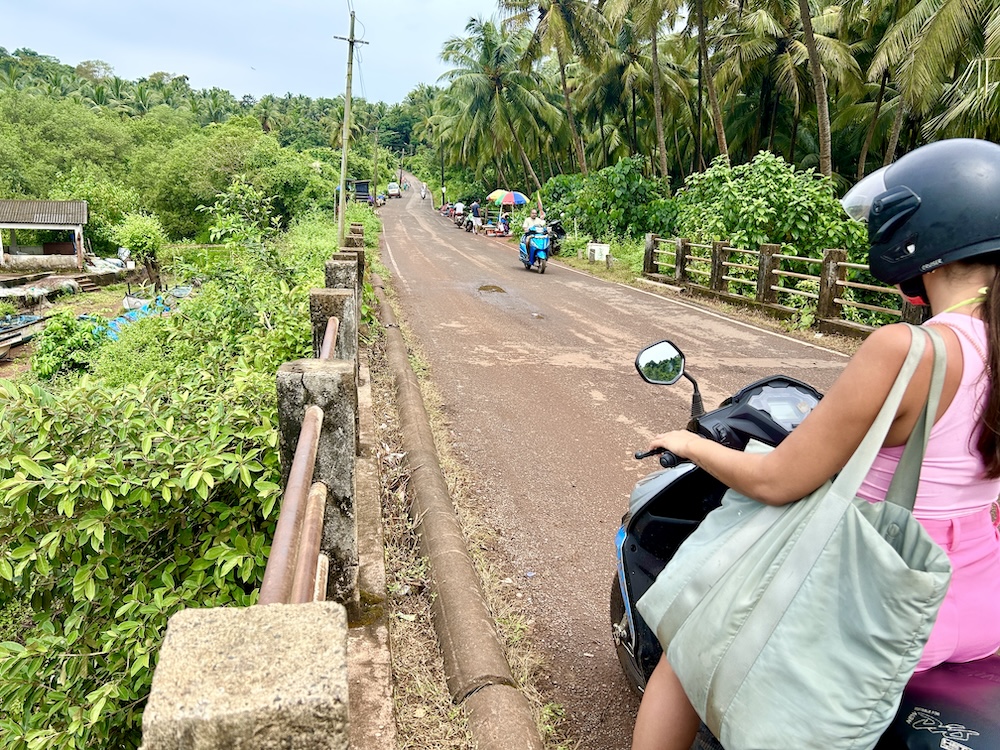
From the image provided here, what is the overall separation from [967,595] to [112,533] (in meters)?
2.76

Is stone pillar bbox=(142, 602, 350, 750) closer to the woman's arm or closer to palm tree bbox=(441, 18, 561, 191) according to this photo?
the woman's arm

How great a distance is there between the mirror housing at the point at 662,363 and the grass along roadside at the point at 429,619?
144cm

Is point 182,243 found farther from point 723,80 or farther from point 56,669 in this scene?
point 56,669

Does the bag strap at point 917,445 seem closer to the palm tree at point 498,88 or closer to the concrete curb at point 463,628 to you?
the concrete curb at point 463,628

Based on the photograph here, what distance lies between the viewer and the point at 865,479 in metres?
1.42

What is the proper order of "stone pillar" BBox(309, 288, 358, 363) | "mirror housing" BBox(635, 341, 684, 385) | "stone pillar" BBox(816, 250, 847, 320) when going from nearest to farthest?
"mirror housing" BBox(635, 341, 684, 385) < "stone pillar" BBox(309, 288, 358, 363) < "stone pillar" BBox(816, 250, 847, 320)

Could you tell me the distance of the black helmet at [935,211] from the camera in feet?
4.65

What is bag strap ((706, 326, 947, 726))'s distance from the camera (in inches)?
50.9

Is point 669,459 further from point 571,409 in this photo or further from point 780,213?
point 780,213

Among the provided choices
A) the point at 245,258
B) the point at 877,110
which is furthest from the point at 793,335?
the point at 877,110

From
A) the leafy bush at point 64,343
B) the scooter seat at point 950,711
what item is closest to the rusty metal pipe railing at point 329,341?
the scooter seat at point 950,711

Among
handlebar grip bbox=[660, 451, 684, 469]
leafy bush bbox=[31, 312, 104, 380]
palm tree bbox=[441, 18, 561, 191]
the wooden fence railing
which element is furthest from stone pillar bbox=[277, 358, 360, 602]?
palm tree bbox=[441, 18, 561, 191]

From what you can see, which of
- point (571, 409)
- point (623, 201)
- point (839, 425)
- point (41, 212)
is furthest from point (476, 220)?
point (839, 425)

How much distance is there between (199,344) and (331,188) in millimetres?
29198
